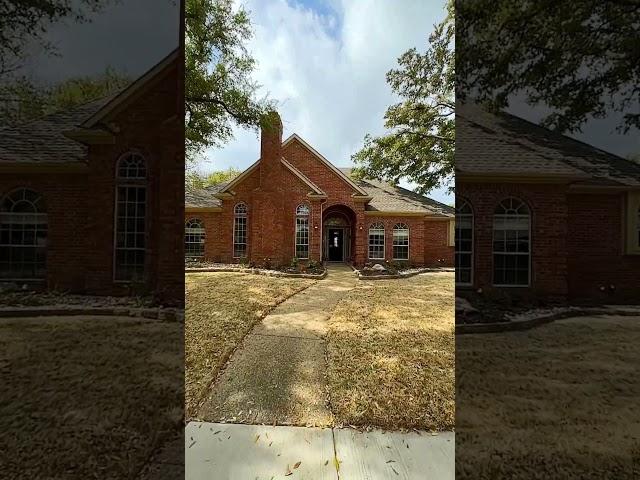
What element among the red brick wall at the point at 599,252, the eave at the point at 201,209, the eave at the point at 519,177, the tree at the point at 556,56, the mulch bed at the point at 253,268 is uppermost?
the eave at the point at 201,209

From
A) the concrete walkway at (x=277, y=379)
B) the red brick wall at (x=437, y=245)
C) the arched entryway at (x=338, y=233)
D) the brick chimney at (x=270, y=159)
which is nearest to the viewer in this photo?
the concrete walkway at (x=277, y=379)

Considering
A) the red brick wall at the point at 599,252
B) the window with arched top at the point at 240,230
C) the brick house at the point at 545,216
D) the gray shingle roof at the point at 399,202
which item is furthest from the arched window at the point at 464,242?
the gray shingle roof at the point at 399,202

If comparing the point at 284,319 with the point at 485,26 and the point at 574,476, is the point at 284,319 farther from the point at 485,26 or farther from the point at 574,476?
the point at 485,26

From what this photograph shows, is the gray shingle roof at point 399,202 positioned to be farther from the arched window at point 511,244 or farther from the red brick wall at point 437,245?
the arched window at point 511,244

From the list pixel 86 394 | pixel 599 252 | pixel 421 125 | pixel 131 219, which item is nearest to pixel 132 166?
pixel 131 219

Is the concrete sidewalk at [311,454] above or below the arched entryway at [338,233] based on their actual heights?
below

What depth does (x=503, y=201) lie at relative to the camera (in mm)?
1486

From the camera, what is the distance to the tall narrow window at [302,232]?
578 inches

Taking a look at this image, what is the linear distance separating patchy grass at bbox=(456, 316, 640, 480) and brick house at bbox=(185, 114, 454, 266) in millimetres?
12639

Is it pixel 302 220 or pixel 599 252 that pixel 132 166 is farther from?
pixel 302 220

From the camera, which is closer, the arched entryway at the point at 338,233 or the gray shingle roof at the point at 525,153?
the gray shingle roof at the point at 525,153

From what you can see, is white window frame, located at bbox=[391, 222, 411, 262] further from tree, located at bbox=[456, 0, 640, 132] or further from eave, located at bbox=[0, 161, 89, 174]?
eave, located at bbox=[0, 161, 89, 174]

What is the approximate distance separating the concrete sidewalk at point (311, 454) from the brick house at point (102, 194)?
1.52 meters

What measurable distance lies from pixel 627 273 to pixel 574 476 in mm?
991
